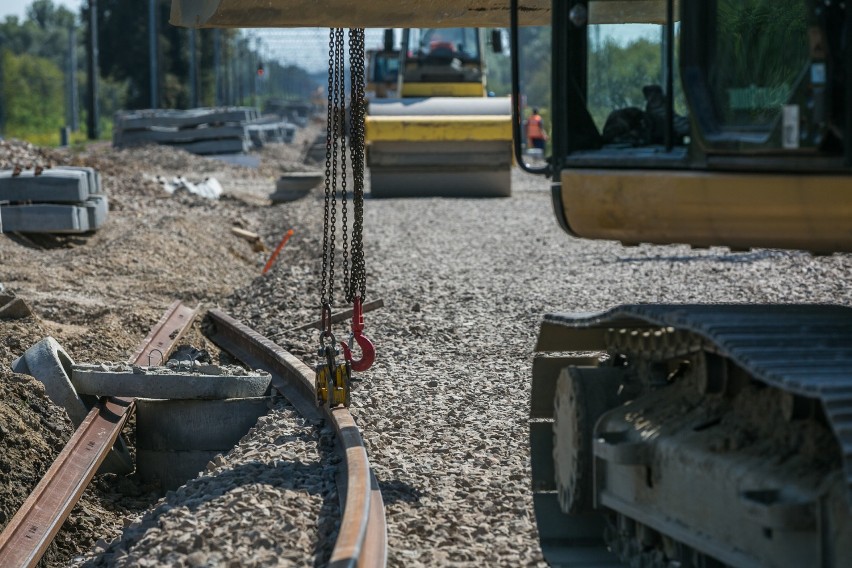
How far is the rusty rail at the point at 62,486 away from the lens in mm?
6184

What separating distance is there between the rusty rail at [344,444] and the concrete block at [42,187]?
588 cm

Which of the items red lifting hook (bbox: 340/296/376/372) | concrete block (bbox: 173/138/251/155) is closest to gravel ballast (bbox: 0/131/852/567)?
red lifting hook (bbox: 340/296/376/372)

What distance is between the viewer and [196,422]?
8.40 metres

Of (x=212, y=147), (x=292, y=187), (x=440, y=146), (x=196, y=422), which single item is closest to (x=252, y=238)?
(x=440, y=146)

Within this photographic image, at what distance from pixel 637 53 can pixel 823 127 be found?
1189mm

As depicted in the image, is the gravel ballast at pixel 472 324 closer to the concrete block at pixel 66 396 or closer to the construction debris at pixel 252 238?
the concrete block at pixel 66 396

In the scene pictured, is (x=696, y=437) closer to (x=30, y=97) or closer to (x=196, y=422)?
(x=196, y=422)

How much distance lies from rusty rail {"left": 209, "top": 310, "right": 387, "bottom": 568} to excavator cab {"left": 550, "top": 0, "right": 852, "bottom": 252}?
1.43 m

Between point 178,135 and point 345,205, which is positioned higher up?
point 178,135

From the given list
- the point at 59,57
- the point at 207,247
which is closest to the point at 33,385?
the point at 207,247

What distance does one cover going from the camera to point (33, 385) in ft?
27.2

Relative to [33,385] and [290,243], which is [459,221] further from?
[33,385]

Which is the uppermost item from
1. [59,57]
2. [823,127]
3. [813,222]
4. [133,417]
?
[59,57]

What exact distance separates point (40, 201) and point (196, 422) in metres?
8.85
